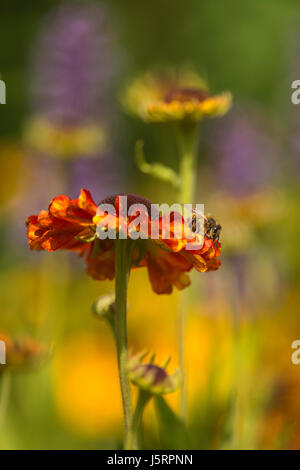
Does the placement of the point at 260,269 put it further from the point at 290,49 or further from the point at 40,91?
the point at 40,91

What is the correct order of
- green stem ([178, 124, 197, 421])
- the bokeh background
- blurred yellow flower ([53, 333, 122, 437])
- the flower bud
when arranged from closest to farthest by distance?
the flower bud < green stem ([178, 124, 197, 421]) < the bokeh background < blurred yellow flower ([53, 333, 122, 437])

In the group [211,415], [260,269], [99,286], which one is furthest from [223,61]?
[211,415]

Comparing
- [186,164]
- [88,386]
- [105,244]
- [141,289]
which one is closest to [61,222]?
[105,244]

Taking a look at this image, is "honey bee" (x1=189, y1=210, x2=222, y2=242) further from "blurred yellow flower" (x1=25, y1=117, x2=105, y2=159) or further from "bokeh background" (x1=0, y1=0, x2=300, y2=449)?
"blurred yellow flower" (x1=25, y1=117, x2=105, y2=159)

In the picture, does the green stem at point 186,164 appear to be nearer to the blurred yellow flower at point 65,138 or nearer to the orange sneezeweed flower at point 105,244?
the orange sneezeweed flower at point 105,244

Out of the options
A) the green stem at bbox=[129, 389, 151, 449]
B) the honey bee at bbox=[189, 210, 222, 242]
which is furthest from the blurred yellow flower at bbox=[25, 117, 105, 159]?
the green stem at bbox=[129, 389, 151, 449]

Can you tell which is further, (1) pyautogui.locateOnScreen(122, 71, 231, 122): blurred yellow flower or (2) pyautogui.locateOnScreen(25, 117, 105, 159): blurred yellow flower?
(2) pyautogui.locateOnScreen(25, 117, 105, 159): blurred yellow flower

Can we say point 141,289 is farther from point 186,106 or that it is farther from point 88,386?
point 186,106
